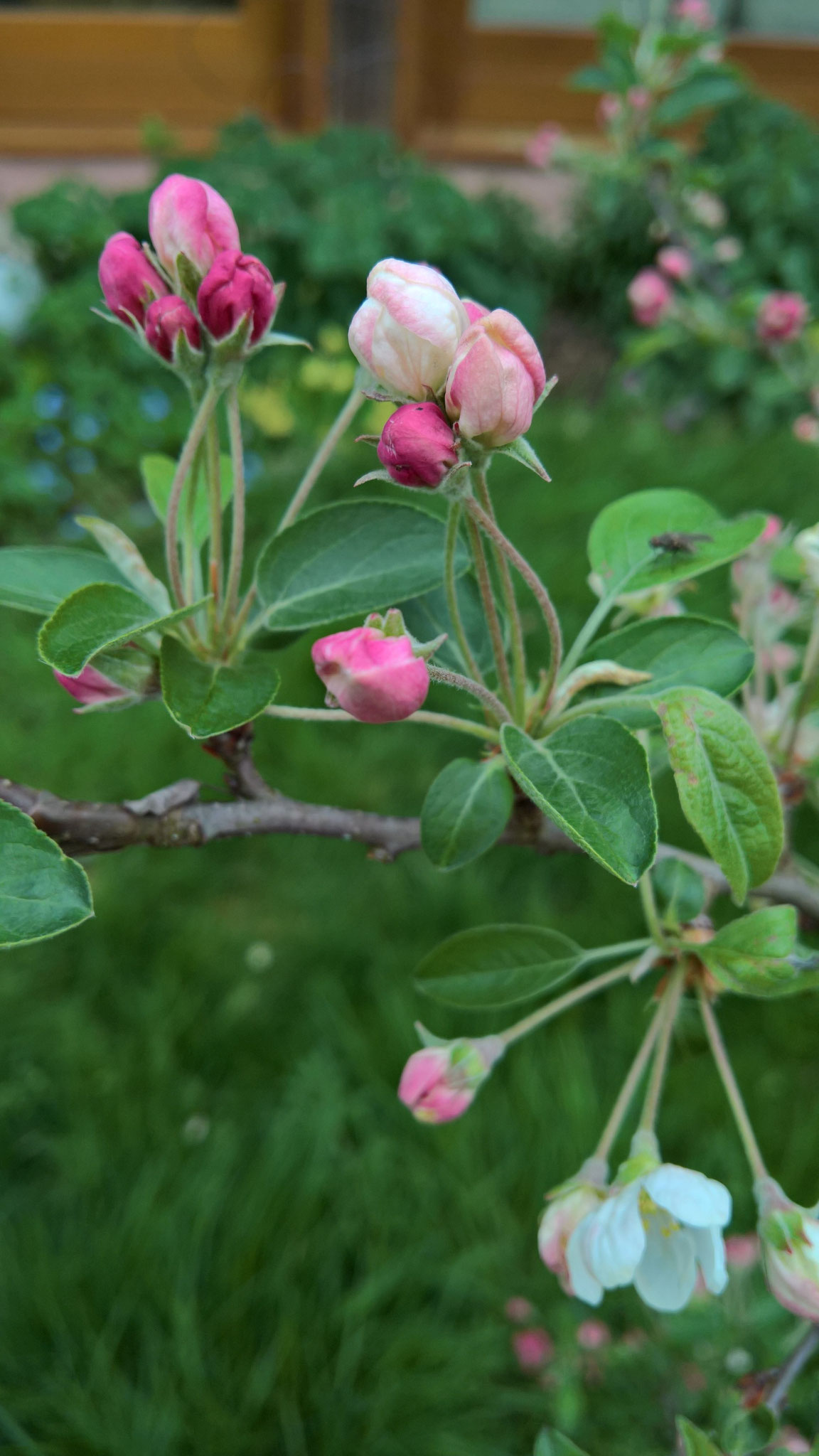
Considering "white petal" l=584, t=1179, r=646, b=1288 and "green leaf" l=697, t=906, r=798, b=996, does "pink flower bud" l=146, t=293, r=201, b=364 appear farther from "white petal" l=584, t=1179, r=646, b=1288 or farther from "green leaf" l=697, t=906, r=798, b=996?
"white petal" l=584, t=1179, r=646, b=1288

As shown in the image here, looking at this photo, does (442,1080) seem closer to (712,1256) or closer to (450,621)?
(712,1256)

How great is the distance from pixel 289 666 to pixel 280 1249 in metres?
1.16

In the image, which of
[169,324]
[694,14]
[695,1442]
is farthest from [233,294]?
[694,14]

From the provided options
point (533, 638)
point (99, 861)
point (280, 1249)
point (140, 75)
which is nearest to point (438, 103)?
point (140, 75)

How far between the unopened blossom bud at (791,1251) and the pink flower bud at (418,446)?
441mm

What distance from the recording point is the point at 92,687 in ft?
1.90

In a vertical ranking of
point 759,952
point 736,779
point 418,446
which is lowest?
point 759,952

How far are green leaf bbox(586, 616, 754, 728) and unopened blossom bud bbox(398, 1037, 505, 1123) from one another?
0.25 m

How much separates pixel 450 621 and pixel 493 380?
23cm

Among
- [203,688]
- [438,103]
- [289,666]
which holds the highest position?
[203,688]

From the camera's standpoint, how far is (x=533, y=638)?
95.5 inches

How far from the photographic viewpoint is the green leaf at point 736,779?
0.51 metres

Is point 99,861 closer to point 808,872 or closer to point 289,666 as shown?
point 289,666

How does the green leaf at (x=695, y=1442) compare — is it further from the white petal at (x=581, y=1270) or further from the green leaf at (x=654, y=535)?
the green leaf at (x=654, y=535)
